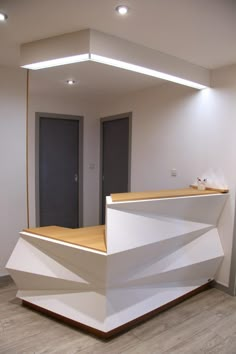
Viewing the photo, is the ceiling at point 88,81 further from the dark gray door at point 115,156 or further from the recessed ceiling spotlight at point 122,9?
the recessed ceiling spotlight at point 122,9

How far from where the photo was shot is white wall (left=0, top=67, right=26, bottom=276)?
10.4ft

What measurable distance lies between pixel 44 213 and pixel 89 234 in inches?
91.7

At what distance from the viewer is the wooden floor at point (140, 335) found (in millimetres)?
2156

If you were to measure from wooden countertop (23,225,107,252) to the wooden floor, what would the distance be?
2.44 ft

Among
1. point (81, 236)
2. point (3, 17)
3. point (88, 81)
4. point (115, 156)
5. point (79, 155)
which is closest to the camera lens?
point (3, 17)

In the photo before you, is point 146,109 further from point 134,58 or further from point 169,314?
point 169,314

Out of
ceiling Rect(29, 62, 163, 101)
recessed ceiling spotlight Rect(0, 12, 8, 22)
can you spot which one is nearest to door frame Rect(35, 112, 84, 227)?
ceiling Rect(29, 62, 163, 101)

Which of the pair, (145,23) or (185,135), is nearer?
(145,23)

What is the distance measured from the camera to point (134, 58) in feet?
7.97

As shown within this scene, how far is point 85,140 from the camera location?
16.2 feet

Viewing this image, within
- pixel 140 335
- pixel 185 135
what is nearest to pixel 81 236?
pixel 140 335

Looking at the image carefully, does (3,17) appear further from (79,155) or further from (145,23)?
(79,155)

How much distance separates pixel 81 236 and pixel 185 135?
1.83 metres

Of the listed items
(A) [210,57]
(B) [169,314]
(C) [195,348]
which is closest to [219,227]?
(B) [169,314]
